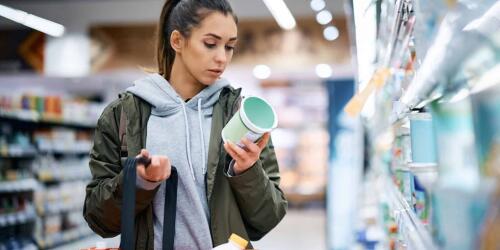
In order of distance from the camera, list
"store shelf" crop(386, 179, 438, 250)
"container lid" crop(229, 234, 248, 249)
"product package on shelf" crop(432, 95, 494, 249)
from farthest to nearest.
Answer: "container lid" crop(229, 234, 248, 249), "store shelf" crop(386, 179, 438, 250), "product package on shelf" crop(432, 95, 494, 249)

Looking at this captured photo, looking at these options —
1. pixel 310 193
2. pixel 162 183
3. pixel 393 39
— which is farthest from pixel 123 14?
pixel 162 183

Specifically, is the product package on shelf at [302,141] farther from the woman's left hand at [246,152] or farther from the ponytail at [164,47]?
the woman's left hand at [246,152]

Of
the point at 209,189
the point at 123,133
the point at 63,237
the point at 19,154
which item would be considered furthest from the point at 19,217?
the point at 209,189

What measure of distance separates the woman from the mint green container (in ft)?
0.17

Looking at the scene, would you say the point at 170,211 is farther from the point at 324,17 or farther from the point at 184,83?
the point at 324,17

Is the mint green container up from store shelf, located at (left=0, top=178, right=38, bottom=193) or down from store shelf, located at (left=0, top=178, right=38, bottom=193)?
up

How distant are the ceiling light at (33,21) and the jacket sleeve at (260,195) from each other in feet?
25.9

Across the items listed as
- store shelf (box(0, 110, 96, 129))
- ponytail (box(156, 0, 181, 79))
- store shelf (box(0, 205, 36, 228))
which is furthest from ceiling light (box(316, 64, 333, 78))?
ponytail (box(156, 0, 181, 79))

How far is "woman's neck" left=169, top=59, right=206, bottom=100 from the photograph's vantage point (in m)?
1.52

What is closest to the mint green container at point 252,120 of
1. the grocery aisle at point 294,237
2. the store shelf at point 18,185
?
the grocery aisle at point 294,237

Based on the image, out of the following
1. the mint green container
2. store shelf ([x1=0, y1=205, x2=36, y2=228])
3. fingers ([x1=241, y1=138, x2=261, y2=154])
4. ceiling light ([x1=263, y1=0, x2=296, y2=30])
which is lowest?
store shelf ([x1=0, y1=205, x2=36, y2=228])

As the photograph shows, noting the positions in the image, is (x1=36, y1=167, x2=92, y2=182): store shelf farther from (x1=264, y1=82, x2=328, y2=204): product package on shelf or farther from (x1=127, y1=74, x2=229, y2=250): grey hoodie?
(x1=127, y1=74, x2=229, y2=250): grey hoodie

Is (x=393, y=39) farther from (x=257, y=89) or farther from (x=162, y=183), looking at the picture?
(x=257, y=89)

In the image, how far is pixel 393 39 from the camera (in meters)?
2.14
